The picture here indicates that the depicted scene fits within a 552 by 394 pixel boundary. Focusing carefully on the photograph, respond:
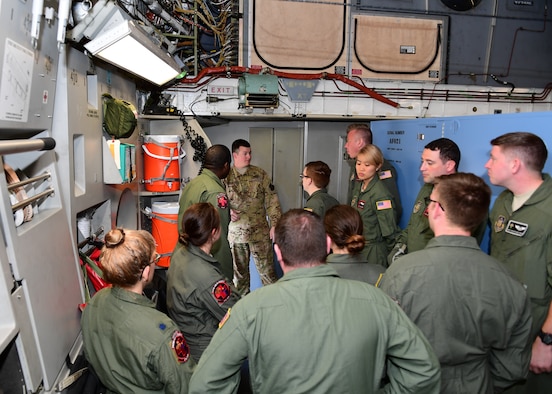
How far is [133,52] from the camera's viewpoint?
2664 millimetres

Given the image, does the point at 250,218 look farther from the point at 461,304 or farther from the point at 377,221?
the point at 461,304

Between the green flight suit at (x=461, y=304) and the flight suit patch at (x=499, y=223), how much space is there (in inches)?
27.4

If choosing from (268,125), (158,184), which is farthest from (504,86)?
(158,184)

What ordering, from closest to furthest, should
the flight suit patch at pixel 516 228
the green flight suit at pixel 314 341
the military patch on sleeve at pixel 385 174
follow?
the green flight suit at pixel 314 341 < the flight suit patch at pixel 516 228 < the military patch on sleeve at pixel 385 174

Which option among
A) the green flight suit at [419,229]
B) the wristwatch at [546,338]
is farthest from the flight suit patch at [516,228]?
the green flight suit at [419,229]

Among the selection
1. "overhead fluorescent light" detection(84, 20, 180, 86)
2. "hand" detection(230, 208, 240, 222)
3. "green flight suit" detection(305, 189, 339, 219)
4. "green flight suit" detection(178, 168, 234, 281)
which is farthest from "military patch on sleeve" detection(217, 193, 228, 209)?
"overhead fluorescent light" detection(84, 20, 180, 86)

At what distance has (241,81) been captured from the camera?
441 cm

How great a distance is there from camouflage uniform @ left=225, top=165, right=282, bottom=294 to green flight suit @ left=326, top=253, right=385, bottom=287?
2.50 meters

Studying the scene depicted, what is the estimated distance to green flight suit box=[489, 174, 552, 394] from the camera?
77.8 inches

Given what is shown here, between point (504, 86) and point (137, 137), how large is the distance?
470cm

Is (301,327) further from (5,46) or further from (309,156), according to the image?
(309,156)

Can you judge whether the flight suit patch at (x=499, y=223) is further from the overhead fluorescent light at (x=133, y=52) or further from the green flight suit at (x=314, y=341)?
the overhead fluorescent light at (x=133, y=52)

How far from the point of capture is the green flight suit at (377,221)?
3230mm

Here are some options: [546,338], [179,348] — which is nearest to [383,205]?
[546,338]
